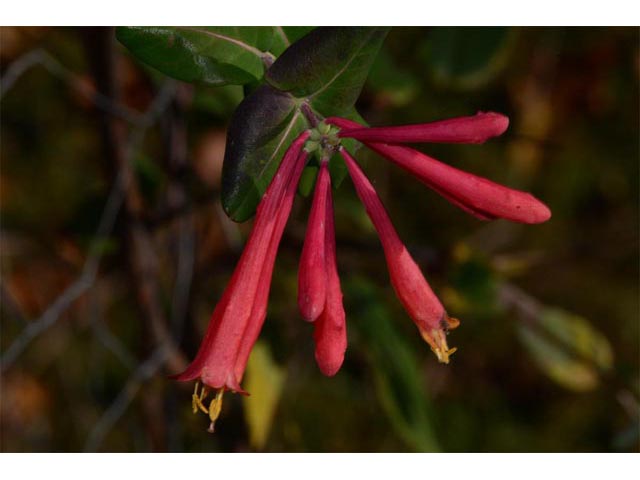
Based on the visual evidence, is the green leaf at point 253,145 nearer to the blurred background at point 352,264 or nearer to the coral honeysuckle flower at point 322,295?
the coral honeysuckle flower at point 322,295

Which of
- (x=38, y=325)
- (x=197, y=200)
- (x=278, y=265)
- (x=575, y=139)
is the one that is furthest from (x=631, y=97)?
(x=38, y=325)

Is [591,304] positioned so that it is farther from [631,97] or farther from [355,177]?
[355,177]

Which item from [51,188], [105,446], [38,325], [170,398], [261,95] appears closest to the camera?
[261,95]

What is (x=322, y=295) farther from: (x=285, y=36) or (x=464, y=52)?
(x=464, y=52)

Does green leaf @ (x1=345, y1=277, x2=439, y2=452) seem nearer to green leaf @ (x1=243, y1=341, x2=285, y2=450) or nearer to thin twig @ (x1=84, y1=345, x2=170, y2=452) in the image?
green leaf @ (x1=243, y1=341, x2=285, y2=450)

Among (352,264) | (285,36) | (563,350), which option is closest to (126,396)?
(352,264)

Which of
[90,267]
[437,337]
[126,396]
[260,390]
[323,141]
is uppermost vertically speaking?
[323,141]
